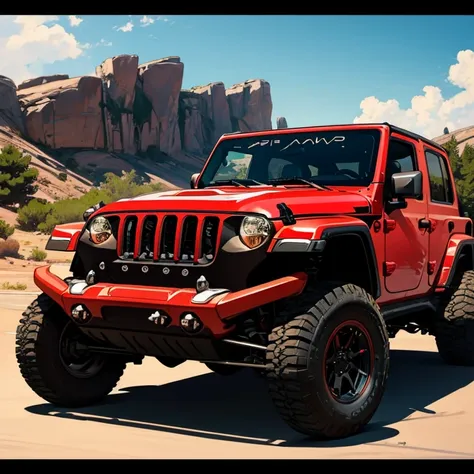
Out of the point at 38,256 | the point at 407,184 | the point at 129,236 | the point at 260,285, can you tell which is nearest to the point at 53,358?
the point at 129,236

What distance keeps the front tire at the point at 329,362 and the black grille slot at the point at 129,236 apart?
1210 millimetres

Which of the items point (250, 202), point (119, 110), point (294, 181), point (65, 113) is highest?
point (119, 110)

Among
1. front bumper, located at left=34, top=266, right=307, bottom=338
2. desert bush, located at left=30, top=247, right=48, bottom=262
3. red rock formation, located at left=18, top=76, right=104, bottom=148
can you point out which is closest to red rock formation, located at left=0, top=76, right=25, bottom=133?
red rock formation, located at left=18, top=76, right=104, bottom=148

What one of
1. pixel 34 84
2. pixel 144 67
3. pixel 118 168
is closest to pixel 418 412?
pixel 118 168

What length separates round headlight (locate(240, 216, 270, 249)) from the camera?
5.50 meters

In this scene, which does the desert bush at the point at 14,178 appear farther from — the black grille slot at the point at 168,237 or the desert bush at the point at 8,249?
the black grille slot at the point at 168,237

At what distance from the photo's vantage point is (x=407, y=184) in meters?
6.44

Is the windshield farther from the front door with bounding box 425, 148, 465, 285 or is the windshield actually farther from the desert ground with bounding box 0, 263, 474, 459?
the desert ground with bounding box 0, 263, 474, 459

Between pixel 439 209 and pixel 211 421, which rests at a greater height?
pixel 439 209

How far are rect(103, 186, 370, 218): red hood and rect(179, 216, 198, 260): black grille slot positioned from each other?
81 millimetres

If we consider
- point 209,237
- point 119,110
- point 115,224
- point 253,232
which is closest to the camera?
point 253,232

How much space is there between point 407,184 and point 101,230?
2.30 m

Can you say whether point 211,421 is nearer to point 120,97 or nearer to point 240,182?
point 240,182

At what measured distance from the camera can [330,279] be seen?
6.25m
